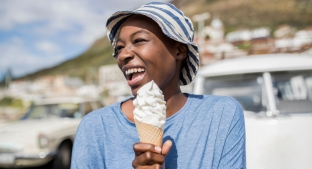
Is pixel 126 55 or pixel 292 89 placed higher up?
pixel 292 89

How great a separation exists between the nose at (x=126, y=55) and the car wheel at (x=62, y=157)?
5370mm

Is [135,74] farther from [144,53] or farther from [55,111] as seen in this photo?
[55,111]

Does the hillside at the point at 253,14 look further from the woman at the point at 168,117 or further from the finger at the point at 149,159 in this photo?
the finger at the point at 149,159

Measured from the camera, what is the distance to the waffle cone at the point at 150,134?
120 centimetres

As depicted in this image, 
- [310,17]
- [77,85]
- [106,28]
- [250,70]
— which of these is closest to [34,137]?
[250,70]

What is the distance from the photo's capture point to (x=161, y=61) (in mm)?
1423

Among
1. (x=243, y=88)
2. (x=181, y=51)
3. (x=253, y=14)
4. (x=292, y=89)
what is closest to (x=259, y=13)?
(x=253, y=14)

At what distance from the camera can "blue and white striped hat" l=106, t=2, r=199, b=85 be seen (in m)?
1.40

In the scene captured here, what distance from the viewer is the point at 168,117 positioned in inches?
57.1

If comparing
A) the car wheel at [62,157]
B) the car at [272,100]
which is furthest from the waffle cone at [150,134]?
the car wheel at [62,157]

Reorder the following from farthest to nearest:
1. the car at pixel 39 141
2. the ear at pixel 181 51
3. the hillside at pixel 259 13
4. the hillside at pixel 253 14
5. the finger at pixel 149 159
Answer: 1. the hillside at pixel 253 14
2. the hillside at pixel 259 13
3. the car at pixel 39 141
4. the ear at pixel 181 51
5. the finger at pixel 149 159

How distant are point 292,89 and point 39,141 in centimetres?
444

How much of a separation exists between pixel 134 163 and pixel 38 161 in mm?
5528

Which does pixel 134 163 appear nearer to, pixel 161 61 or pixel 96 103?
pixel 161 61
